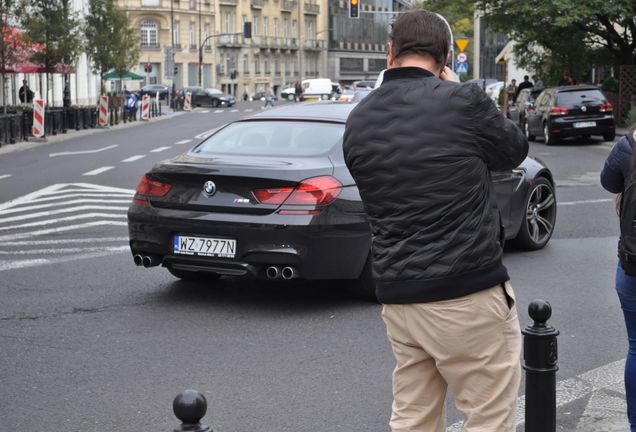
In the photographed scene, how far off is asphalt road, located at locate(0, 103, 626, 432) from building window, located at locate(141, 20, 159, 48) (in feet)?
290

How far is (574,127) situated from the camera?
93.2 ft

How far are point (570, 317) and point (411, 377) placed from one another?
430 cm

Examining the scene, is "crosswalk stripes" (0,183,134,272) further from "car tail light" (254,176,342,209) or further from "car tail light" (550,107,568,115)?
"car tail light" (550,107,568,115)

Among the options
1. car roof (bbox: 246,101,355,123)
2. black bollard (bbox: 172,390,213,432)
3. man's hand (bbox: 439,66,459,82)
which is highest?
man's hand (bbox: 439,66,459,82)

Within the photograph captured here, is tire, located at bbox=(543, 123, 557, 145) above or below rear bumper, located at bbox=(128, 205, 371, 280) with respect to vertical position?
below

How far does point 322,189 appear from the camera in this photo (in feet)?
25.6

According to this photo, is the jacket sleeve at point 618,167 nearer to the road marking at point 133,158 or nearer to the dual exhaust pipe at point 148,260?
the dual exhaust pipe at point 148,260

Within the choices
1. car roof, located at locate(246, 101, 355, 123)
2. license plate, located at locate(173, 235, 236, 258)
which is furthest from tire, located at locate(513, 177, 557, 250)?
license plate, located at locate(173, 235, 236, 258)

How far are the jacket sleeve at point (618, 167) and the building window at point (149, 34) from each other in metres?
96.3

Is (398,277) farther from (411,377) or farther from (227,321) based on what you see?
(227,321)

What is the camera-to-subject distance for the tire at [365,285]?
8117 mm

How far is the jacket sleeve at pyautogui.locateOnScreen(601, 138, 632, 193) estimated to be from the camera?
14.9ft

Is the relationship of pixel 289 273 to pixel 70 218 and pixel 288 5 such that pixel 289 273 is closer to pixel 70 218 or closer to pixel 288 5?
pixel 70 218

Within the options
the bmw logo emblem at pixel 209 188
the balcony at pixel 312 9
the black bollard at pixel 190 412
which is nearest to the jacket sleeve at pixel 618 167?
the black bollard at pixel 190 412
